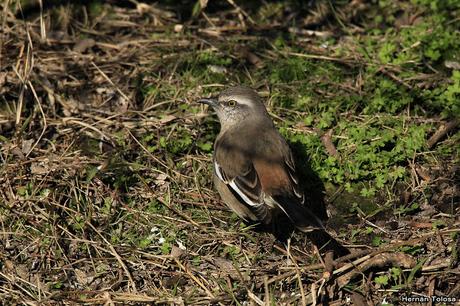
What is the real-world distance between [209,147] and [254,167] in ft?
4.11

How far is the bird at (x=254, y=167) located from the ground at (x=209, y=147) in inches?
14.8

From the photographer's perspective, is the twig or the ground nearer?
the ground

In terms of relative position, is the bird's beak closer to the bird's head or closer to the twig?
the bird's head

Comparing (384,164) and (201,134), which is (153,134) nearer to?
(201,134)

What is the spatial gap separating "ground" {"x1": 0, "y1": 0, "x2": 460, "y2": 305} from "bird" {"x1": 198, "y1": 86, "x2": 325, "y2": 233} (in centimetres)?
38

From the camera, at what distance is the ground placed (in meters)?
6.79

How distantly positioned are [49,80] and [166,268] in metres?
3.39

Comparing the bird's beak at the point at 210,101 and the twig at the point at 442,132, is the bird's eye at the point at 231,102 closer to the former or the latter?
the bird's beak at the point at 210,101

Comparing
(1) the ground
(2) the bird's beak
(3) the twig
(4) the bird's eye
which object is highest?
(4) the bird's eye

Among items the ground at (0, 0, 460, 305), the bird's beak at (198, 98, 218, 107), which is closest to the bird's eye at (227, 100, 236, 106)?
the bird's beak at (198, 98, 218, 107)

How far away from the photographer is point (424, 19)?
10062mm

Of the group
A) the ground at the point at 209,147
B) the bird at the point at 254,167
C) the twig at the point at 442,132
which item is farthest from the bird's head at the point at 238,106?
the twig at the point at 442,132

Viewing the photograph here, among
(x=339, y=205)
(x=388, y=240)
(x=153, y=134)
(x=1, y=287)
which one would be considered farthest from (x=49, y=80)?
(x=388, y=240)

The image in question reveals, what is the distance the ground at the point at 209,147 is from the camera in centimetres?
679
